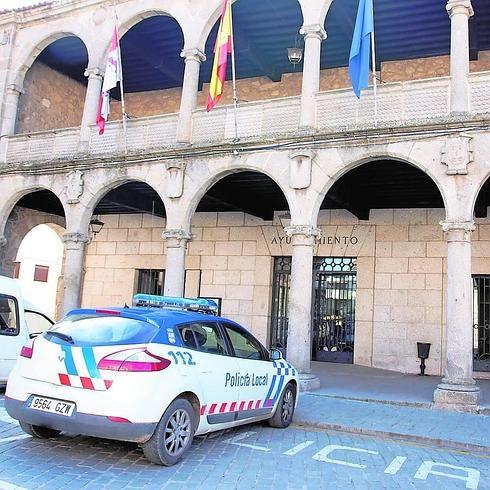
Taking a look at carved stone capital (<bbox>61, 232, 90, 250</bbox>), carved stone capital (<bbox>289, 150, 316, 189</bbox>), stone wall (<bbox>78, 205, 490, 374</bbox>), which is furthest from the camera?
stone wall (<bbox>78, 205, 490, 374</bbox>)

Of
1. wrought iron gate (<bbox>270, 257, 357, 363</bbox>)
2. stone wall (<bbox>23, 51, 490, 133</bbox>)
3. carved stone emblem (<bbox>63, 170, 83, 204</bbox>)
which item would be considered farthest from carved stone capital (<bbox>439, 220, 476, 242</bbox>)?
carved stone emblem (<bbox>63, 170, 83, 204</bbox>)

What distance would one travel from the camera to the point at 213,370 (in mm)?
5883

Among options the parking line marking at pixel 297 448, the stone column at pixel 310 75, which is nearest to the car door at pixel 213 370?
the parking line marking at pixel 297 448

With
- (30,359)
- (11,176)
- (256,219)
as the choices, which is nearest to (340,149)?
(256,219)

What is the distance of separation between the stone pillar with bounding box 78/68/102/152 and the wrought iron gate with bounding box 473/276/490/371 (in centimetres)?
1063

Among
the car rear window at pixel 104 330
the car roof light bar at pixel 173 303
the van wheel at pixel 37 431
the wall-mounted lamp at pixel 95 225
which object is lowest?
the van wheel at pixel 37 431

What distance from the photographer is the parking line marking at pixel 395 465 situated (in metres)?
5.61

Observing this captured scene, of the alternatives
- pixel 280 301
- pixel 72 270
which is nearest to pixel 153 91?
pixel 72 270

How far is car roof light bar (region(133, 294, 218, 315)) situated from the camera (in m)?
6.57

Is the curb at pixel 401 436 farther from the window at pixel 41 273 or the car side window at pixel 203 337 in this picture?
the window at pixel 41 273

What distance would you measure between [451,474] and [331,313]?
10.1m

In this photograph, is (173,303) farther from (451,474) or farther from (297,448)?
(451,474)

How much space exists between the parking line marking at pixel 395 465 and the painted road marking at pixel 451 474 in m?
0.20

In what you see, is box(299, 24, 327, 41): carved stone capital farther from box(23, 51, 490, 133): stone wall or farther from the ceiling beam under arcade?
the ceiling beam under arcade
